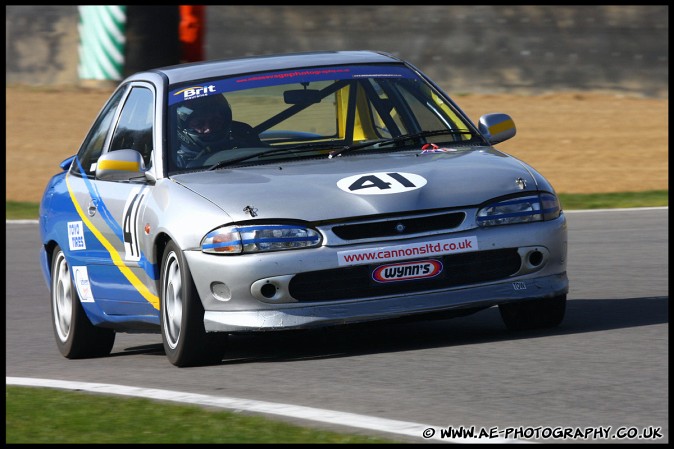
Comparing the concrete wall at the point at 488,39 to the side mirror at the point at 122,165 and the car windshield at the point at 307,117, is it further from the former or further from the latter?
the side mirror at the point at 122,165

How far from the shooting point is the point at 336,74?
9.31 m

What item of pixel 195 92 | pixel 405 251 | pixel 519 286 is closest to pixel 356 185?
pixel 405 251

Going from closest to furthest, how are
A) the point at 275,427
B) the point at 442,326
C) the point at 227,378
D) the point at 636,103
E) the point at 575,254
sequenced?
the point at 275,427 → the point at 227,378 → the point at 442,326 → the point at 575,254 → the point at 636,103

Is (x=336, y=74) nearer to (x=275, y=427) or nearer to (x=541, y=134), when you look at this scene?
(x=275, y=427)

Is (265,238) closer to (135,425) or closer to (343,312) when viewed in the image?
(343,312)

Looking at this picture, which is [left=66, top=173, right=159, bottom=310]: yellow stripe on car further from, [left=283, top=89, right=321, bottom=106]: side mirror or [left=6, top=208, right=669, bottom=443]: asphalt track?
[left=283, top=89, right=321, bottom=106]: side mirror

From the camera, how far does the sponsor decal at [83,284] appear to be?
30.2 feet

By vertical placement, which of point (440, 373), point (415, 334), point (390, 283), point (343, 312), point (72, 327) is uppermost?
point (390, 283)

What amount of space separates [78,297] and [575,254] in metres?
4.73

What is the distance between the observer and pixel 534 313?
8492 mm

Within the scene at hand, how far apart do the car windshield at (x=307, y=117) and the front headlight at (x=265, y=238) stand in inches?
34.5

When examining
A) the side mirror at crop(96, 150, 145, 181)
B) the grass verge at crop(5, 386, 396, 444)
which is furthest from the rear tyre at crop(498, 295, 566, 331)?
the grass verge at crop(5, 386, 396, 444)

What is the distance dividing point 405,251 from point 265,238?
2.18 feet

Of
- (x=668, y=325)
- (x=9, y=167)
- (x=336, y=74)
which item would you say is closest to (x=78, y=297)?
(x=336, y=74)
